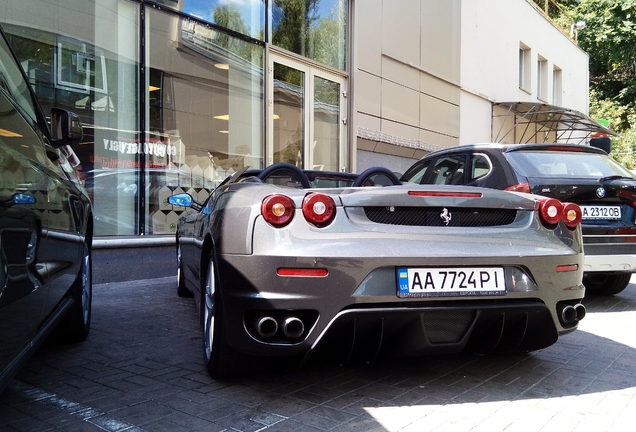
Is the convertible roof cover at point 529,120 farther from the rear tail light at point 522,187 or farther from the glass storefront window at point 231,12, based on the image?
the rear tail light at point 522,187

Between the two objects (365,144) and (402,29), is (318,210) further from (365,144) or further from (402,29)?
(402,29)

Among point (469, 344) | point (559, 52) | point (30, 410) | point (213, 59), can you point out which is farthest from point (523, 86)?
point (30, 410)

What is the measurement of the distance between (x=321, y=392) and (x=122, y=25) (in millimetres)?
6534

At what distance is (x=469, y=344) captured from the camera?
3402 millimetres

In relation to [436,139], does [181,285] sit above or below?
below

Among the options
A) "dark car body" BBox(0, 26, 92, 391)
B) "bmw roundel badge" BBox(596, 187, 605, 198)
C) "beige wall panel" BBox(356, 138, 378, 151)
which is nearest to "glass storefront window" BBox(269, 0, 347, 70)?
"beige wall panel" BBox(356, 138, 378, 151)

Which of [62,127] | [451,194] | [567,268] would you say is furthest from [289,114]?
[567,268]

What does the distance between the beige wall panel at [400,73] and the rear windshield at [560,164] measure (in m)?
7.45

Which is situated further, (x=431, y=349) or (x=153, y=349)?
(x=153, y=349)

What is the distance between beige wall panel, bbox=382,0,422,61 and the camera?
1302 cm

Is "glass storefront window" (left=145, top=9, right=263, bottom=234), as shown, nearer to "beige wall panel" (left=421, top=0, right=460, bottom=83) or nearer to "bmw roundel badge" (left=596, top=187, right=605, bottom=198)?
"bmw roundel badge" (left=596, top=187, right=605, bottom=198)

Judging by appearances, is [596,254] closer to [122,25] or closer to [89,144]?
[89,144]

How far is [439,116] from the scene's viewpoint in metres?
15.4

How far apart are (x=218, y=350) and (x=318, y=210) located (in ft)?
3.07
